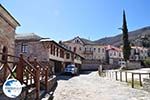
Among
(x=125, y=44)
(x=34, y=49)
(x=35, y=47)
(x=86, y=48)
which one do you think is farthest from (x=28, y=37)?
(x=86, y=48)

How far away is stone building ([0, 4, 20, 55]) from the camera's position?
13.9m

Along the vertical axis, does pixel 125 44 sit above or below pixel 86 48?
below

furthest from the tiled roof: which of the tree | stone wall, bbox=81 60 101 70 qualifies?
stone wall, bbox=81 60 101 70

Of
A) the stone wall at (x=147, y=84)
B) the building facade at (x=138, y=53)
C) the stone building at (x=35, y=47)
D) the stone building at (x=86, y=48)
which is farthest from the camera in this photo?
the building facade at (x=138, y=53)

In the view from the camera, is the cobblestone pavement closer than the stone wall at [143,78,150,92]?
Yes

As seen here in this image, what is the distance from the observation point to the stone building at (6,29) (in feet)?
45.7

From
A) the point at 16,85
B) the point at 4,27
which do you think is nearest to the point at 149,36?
the point at 4,27

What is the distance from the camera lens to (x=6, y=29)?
49.4 feet

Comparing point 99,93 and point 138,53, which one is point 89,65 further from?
point 99,93

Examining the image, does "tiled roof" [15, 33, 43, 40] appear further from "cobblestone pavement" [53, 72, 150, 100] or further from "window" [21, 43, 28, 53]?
"cobblestone pavement" [53, 72, 150, 100]

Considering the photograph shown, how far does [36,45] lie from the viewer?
33469mm

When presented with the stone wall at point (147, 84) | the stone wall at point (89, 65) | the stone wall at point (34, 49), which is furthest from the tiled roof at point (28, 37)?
the stone wall at point (89, 65)
